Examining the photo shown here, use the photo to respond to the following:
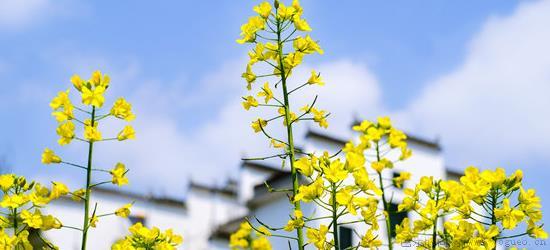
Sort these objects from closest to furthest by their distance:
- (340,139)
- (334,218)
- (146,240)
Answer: (334,218) < (146,240) < (340,139)

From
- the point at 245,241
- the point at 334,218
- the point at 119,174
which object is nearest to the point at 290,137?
the point at 334,218

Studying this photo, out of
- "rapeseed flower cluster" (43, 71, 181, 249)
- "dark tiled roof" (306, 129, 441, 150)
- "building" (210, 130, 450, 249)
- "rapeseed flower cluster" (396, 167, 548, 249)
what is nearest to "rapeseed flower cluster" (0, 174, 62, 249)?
"rapeseed flower cluster" (43, 71, 181, 249)

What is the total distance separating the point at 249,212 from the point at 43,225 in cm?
1706

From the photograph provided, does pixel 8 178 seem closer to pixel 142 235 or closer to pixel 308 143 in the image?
pixel 142 235

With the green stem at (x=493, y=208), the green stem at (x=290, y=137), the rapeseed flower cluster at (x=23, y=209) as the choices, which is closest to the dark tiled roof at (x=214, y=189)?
the rapeseed flower cluster at (x=23, y=209)

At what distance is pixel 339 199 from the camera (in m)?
2.26

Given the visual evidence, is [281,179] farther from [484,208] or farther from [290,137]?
[290,137]

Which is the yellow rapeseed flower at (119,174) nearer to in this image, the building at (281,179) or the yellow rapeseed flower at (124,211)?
the yellow rapeseed flower at (124,211)

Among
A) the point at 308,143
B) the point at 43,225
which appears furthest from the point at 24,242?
the point at 308,143

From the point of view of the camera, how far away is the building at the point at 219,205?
58.3 feet

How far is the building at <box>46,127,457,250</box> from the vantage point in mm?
17766

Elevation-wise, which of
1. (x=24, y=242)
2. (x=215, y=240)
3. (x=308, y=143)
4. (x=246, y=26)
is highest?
(x=308, y=143)

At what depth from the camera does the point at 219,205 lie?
2692 centimetres

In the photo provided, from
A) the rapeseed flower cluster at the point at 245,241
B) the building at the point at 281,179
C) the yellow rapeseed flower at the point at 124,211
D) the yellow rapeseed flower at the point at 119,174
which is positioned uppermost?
the building at the point at 281,179
